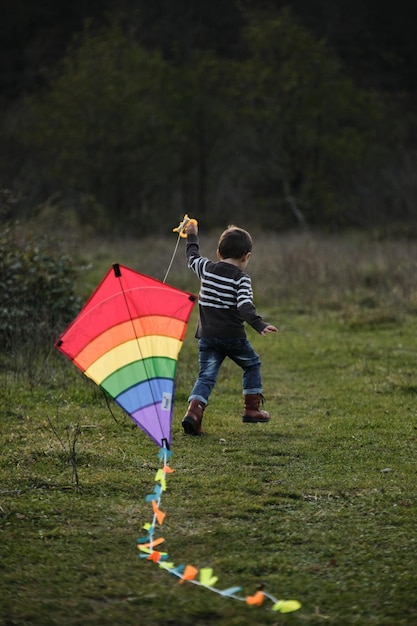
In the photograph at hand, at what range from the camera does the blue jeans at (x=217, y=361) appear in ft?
20.6

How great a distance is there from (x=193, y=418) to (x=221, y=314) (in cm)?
78

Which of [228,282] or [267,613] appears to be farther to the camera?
[228,282]

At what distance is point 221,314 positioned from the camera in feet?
20.4

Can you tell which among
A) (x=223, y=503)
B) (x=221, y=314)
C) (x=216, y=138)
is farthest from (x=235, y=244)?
(x=216, y=138)

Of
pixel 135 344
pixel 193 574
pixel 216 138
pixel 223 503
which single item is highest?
pixel 216 138

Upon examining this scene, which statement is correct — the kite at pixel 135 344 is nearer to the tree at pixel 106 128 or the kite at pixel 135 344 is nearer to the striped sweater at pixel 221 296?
the striped sweater at pixel 221 296

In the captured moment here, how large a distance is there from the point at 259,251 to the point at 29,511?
15161mm

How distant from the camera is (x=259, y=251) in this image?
64.0 ft

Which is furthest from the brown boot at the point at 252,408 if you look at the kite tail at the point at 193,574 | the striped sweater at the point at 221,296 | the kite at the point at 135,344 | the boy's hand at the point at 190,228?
the kite tail at the point at 193,574

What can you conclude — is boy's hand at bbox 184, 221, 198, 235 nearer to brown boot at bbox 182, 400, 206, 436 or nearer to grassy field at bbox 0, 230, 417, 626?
brown boot at bbox 182, 400, 206, 436

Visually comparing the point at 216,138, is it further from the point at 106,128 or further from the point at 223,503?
the point at 223,503

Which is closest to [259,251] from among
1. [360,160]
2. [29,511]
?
[29,511]

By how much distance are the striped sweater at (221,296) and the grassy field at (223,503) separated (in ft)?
2.67

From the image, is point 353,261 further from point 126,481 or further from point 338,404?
point 126,481
